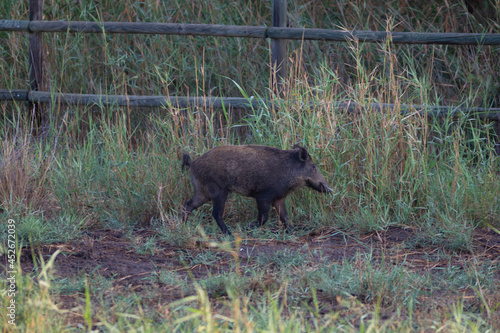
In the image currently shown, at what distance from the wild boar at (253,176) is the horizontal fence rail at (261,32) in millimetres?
1543

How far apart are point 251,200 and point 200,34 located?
2217mm

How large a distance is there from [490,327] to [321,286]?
2.68 ft

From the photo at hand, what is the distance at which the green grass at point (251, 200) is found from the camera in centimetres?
270

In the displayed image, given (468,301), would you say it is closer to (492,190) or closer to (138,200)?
(492,190)

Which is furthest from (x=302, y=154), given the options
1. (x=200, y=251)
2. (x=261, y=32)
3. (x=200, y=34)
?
(x=200, y=34)

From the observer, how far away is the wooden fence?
5.55 m

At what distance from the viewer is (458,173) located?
172 inches

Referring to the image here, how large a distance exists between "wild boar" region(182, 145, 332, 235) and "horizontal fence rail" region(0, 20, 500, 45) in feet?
5.06

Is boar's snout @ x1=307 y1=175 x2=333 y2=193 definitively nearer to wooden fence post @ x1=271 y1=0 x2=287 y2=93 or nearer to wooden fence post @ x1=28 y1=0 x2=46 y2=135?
wooden fence post @ x1=271 y1=0 x2=287 y2=93

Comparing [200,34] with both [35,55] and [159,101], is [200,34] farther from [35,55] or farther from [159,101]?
[35,55]

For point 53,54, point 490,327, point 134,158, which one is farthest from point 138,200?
point 53,54

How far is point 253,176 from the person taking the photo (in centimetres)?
433

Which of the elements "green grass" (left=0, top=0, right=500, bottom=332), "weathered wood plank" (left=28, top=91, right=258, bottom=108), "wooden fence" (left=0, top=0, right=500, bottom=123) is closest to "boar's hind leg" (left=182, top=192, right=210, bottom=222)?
"green grass" (left=0, top=0, right=500, bottom=332)

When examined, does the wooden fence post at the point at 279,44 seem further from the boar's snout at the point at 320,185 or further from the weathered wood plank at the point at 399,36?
the boar's snout at the point at 320,185
